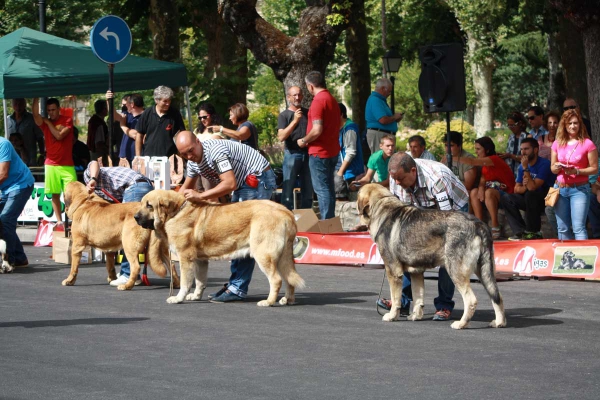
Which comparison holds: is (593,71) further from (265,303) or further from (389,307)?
(265,303)

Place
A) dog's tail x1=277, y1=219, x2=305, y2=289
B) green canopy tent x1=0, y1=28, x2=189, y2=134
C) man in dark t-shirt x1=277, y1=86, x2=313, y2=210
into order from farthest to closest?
1. green canopy tent x1=0, y1=28, x2=189, y2=134
2. man in dark t-shirt x1=277, y1=86, x2=313, y2=210
3. dog's tail x1=277, y1=219, x2=305, y2=289

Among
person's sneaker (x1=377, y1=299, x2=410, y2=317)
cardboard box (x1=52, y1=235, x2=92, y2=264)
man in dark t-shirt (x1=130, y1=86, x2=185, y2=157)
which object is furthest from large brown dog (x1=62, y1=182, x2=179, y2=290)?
person's sneaker (x1=377, y1=299, x2=410, y2=317)

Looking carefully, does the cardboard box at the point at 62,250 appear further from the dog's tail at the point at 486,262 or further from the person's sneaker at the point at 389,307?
the dog's tail at the point at 486,262

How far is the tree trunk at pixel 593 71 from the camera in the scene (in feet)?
61.4

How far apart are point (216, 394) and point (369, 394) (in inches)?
39.7

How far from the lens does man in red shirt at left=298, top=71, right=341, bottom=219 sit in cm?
1608

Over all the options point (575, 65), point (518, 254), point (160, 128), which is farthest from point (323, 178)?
point (575, 65)

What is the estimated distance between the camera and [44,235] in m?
18.4

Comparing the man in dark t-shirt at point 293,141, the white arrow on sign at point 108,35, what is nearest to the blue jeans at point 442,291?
the man in dark t-shirt at point 293,141

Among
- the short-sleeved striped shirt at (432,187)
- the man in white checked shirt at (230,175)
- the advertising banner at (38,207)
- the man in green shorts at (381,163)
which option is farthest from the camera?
the advertising banner at (38,207)

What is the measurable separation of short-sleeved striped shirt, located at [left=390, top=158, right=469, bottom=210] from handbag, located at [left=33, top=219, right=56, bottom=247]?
373 inches

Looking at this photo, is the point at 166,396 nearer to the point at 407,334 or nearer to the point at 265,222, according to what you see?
the point at 407,334

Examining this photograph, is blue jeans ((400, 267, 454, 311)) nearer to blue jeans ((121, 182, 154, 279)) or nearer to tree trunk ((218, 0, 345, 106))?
blue jeans ((121, 182, 154, 279))

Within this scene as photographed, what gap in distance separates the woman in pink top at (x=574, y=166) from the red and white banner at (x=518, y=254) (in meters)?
0.51
